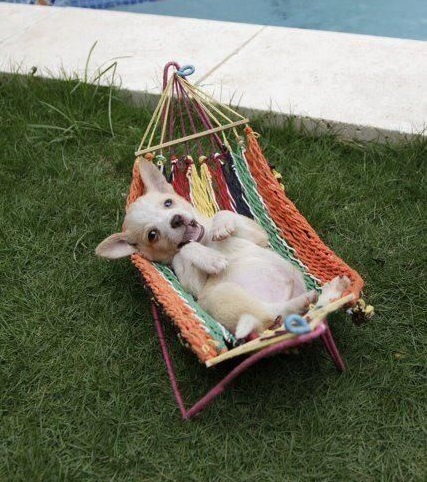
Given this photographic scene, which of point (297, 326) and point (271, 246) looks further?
point (271, 246)

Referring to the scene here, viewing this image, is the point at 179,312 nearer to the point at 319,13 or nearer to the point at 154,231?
the point at 154,231

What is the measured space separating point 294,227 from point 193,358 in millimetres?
838

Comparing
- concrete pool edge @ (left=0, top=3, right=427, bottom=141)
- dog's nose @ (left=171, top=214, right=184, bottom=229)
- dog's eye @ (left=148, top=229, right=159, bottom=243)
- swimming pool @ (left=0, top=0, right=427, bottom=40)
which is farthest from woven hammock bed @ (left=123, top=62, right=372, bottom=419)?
swimming pool @ (left=0, top=0, right=427, bottom=40)

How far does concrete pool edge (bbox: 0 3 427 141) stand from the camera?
Result: 4180 mm

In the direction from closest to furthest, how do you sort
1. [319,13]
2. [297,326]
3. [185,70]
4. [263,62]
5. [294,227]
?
[297,326]
[294,227]
[185,70]
[263,62]
[319,13]

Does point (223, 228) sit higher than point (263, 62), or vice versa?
point (263, 62)

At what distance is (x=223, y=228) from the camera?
9.56ft

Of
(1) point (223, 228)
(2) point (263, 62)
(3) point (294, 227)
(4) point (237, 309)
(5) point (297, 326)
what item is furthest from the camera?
(2) point (263, 62)

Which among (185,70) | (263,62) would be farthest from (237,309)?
(263,62)

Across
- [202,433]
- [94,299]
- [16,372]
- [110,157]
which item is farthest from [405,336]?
[110,157]

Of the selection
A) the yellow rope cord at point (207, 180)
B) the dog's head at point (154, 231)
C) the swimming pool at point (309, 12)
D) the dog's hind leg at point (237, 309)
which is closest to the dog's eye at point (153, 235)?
the dog's head at point (154, 231)

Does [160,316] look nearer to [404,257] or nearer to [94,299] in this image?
[94,299]

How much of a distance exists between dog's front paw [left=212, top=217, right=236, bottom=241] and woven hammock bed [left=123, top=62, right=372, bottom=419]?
0.97ft

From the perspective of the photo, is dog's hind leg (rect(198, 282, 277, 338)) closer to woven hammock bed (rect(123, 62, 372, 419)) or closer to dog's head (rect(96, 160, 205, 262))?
woven hammock bed (rect(123, 62, 372, 419))
